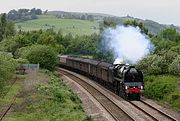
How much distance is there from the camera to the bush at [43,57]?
241ft

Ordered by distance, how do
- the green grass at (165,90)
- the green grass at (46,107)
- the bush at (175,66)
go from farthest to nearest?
the bush at (175,66), the green grass at (165,90), the green grass at (46,107)

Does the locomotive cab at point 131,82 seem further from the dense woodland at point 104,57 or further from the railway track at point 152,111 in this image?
the dense woodland at point 104,57

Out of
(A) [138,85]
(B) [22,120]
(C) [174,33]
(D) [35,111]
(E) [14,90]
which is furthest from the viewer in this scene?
(C) [174,33]

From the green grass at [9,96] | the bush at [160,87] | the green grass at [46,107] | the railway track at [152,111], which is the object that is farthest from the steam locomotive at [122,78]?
the green grass at [9,96]

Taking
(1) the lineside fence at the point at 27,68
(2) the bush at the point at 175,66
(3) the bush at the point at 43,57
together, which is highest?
(2) the bush at the point at 175,66

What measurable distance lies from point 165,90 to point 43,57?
37.3 metres

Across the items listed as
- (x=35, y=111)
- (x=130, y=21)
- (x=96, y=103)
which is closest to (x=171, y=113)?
(x=96, y=103)

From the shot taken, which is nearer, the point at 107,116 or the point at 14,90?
the point at 107,116

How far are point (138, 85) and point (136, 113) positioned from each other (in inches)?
336

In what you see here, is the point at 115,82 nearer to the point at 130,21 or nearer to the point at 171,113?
the point at 171,113

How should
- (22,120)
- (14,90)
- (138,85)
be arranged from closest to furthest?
(22,120) → (138,85) → (14,90)

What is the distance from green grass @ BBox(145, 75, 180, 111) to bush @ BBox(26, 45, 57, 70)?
30886 millimetres

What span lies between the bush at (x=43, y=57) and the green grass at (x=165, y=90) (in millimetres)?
30886

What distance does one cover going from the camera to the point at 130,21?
347ft
